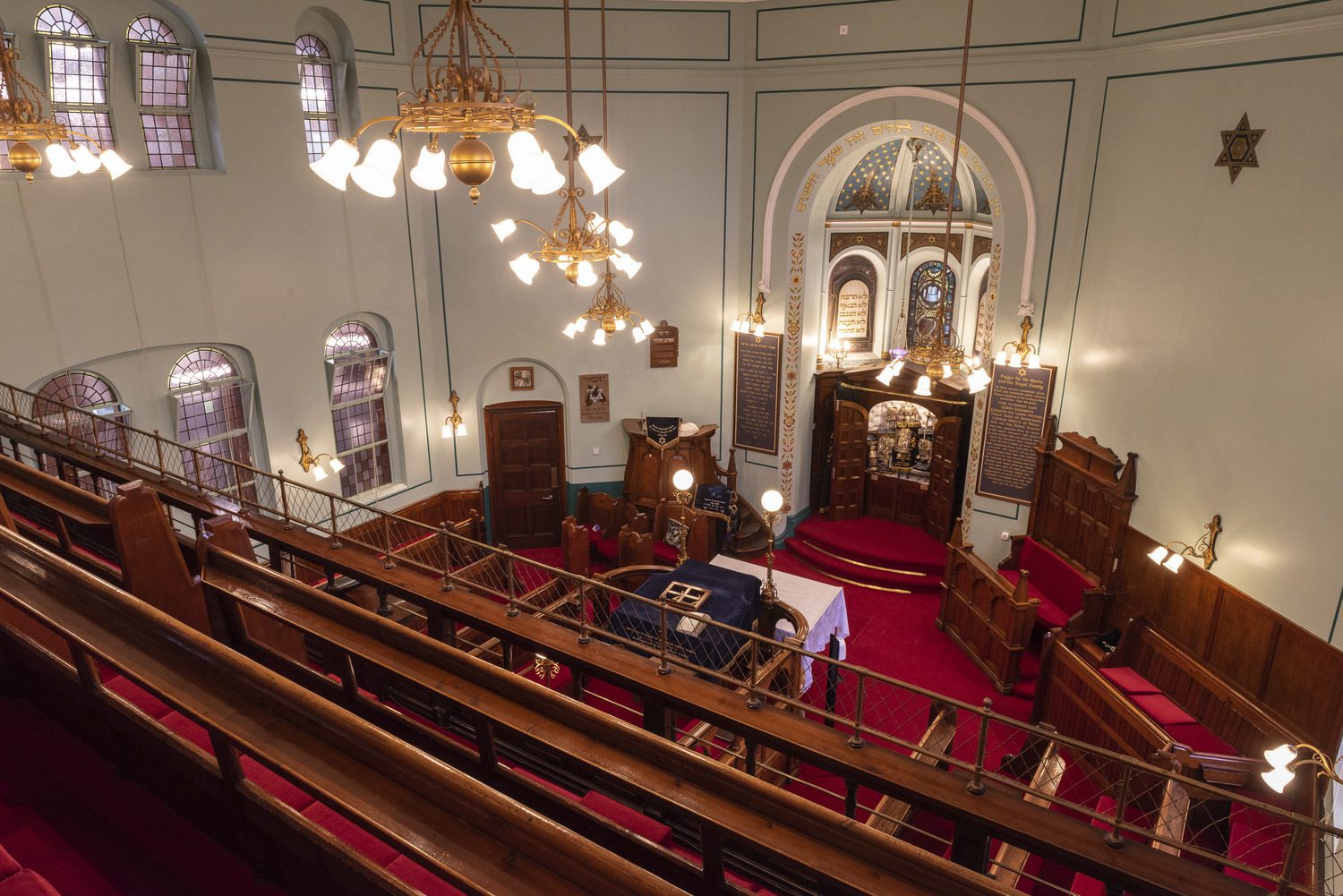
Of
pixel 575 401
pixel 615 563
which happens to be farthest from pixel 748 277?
pixel 615 563

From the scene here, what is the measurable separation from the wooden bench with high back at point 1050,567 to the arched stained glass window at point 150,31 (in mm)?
9640

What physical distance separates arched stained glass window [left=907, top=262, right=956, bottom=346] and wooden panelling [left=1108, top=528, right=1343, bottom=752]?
4.96 meters

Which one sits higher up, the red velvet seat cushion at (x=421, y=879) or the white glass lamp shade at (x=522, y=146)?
the white glass lamp shade at (x=522, y=146)

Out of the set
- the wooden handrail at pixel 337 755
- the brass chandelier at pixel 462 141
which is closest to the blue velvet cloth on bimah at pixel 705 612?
the brass chandelier at pixel 462 141

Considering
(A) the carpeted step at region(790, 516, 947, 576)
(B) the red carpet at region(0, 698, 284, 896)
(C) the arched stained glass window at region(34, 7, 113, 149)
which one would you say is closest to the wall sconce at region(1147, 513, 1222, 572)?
(A) the carpeted step at region(790, 516, 947, 576)

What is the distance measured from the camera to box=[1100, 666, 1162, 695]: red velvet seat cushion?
7.06 metres

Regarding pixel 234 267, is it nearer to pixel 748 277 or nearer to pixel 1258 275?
pixel 748 277

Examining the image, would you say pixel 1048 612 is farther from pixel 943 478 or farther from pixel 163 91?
pixel 163 91

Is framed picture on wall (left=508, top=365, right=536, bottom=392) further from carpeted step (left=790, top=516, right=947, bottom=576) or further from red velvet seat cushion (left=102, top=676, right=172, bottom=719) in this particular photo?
red velvet seat cushion (left=102, top=676, right=172, bottom=719)

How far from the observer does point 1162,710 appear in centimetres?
679

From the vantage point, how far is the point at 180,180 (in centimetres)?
820

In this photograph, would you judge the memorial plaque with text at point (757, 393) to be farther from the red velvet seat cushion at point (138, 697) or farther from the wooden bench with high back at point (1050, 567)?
the red velvet seat cushion at point (138, 697)

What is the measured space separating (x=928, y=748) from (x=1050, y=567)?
202 inches

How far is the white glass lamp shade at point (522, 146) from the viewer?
3.32 m
